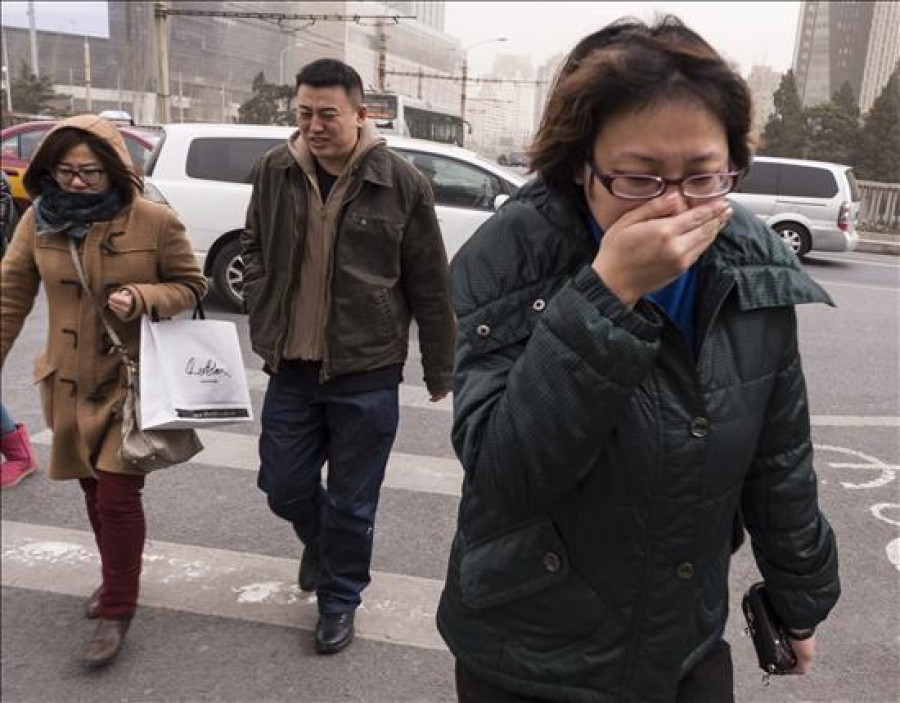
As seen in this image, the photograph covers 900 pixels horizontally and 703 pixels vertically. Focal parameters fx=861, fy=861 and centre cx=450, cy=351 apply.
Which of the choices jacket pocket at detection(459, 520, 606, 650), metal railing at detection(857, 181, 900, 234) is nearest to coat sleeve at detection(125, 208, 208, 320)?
jacket pocket at detection(459, 520, 606, 650)

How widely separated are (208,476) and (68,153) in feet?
6.93

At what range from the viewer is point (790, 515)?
4.76ft

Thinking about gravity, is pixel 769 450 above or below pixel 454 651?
above

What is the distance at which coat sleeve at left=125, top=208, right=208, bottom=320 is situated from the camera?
265cm

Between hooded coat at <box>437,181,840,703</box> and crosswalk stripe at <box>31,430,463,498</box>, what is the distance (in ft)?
9.24

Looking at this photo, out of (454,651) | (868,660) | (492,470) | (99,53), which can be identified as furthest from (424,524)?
(99,53)

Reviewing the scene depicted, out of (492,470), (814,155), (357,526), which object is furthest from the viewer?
(814,155)

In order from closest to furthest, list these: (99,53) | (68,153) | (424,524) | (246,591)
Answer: (68,153) < (246,591) < (424,524) < (99,53)

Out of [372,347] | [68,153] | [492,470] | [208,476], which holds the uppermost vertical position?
[68,153]

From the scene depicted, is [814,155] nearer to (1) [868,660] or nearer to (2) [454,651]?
(1) [868,660]

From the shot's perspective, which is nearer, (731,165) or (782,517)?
(731,165)

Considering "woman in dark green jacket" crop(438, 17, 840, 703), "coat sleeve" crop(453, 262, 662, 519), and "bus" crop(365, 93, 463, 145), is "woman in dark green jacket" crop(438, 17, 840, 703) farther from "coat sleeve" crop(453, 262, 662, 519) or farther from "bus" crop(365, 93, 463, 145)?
"bus" crop(365, 93, 463, 145)

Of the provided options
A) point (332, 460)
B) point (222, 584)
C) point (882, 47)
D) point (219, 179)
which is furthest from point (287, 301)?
point (219, 179)

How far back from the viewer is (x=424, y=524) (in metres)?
3.80
